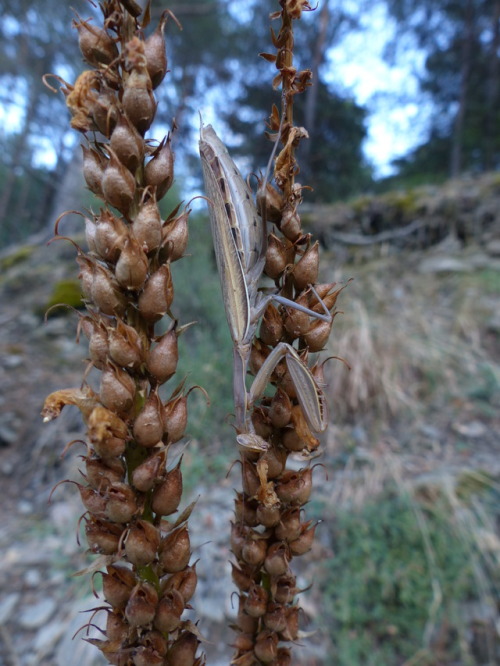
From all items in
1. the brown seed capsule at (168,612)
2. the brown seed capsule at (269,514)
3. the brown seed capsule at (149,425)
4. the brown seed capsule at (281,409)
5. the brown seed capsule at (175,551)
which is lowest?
the brown seed capsule at (168,612)

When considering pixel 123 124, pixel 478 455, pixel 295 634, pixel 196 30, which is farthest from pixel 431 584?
pixel 196 30

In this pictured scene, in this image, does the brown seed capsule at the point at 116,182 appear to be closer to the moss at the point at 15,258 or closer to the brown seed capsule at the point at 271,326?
the brown seed capsule at the point at 271,326

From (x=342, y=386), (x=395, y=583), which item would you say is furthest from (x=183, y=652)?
(x=342, y=386)

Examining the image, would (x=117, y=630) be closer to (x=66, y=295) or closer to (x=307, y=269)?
(x=307, y=269)

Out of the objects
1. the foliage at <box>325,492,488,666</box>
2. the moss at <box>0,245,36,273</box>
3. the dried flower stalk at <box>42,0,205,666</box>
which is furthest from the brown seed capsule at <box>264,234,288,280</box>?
the moss at <box>0,245,36,273</box>

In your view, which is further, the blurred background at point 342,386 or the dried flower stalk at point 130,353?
the blurred background at point 342,386

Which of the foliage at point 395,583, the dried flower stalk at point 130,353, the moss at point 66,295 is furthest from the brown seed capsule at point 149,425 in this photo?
the moss at point 66,295
